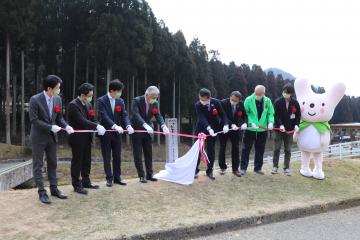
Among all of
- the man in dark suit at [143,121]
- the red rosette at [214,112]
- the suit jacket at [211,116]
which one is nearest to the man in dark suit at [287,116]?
the suit jacket at [211,116]

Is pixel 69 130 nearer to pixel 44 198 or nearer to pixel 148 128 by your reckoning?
pixel 44 198

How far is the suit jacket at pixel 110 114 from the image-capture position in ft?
22.2

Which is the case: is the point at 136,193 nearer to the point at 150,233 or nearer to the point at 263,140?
the point at 150,233

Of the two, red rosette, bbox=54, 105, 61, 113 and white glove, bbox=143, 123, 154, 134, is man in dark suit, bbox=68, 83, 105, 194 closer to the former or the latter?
red rosette, bbox=54, 105, 61, 113

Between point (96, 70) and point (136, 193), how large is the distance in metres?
27.9

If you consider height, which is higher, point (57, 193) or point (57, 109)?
point (57, 109)

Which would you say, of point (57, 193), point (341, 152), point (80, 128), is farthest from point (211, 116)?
point (341, 152)

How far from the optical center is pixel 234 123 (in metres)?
8.23

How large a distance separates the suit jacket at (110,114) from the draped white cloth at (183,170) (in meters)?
1.28

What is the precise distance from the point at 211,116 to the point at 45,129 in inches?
136

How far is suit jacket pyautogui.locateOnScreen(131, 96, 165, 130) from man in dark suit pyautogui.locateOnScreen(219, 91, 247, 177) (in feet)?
5.33

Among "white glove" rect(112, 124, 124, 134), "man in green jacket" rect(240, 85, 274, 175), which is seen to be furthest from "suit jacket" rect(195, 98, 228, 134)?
"white glove" rect(112, 124, 124, 134)

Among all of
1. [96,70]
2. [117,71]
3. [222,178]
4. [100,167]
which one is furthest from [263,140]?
[96,70]

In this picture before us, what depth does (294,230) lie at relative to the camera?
5.91 meters
